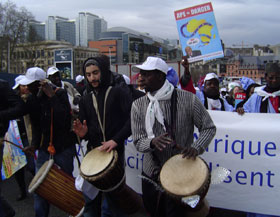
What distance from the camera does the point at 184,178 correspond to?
7.38 feet

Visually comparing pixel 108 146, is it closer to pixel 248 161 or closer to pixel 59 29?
pixel 248 161

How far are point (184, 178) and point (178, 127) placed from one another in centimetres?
48

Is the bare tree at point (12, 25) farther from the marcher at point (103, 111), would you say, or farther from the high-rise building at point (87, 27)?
the high-rise building at point (87, 27)

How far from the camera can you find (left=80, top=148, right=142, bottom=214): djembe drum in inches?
105

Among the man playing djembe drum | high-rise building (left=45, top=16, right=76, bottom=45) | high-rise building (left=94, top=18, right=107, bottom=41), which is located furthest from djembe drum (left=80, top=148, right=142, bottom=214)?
high-rise building (left=94, top=18, right=107, bottom=41)

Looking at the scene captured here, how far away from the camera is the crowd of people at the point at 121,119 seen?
2547 mm

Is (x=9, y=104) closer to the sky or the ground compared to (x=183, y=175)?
closer to the sky

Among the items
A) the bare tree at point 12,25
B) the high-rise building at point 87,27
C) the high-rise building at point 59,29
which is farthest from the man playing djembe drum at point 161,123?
the high-rise building at point 87,27

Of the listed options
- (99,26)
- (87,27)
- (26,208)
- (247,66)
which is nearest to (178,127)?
(26,208)

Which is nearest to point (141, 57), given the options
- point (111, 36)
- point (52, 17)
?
point (111, 36)

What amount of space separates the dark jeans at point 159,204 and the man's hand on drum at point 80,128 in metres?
0.78

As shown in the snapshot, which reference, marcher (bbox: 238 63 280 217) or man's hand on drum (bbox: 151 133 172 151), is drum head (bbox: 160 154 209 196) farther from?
marcher (bbox: 238 63 280 217)

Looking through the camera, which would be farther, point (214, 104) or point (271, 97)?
point (214, 104)

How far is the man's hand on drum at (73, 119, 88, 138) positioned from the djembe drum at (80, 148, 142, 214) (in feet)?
0.65
